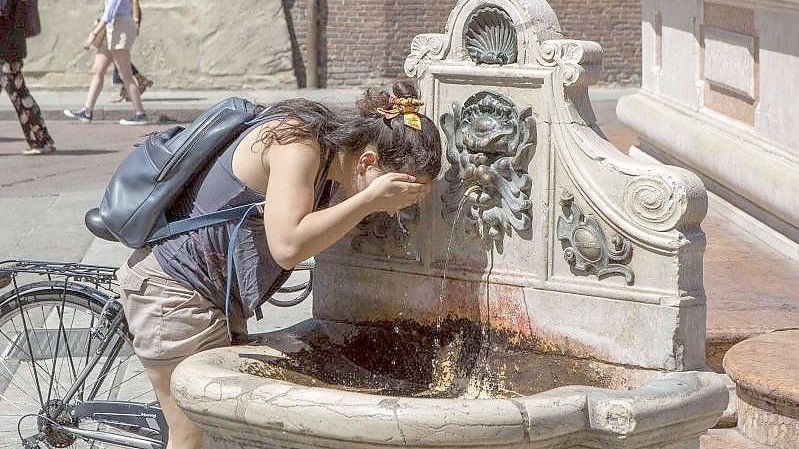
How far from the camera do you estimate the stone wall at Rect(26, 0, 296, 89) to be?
1744cm

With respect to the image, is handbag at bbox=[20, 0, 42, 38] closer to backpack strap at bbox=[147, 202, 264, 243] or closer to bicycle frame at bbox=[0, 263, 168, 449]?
bicycle frame at bbox=[0, 263, 168, 449]

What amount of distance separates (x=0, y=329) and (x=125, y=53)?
10265 millimetres

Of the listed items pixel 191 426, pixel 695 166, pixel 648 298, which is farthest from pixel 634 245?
pixel 695 166

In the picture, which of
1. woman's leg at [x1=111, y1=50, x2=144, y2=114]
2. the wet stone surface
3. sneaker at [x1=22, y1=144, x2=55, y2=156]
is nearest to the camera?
the wet stone surface

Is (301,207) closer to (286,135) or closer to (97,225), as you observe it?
(286,135)

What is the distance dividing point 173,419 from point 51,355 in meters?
1.26

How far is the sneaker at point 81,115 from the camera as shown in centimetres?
1470

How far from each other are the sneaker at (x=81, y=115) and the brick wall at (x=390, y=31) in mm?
3890

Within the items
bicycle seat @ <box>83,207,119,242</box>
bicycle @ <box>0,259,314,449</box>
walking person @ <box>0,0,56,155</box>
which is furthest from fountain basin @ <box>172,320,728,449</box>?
walking person @ <box>0,0,56,155</box>

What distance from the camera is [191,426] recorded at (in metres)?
3.66

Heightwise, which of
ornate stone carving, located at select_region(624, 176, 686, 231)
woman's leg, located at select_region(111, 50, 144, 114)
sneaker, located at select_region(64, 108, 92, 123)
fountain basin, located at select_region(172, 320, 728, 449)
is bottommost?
sneaker, located at select_region(64, 108, 92, 123)

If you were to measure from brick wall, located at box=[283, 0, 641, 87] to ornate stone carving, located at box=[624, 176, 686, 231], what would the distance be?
1447 centimetres

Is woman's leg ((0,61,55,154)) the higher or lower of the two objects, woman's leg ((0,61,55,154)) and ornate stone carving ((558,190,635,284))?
the lower

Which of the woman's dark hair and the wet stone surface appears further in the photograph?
the wet stone surface
